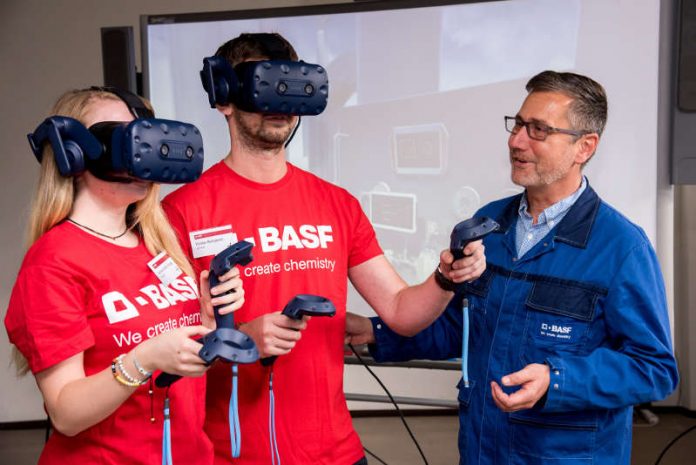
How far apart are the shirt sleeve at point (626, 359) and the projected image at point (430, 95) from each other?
1.20 m

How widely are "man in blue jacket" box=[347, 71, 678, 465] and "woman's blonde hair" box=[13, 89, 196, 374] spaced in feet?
2.10

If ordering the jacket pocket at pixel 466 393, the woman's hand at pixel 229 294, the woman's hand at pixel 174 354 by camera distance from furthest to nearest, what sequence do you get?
the jacket pocket at pixel 466 393 → the woman's hand at pixel 229 294 → the woman's hand at pixel 174 354

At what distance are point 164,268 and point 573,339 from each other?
3.03 feet

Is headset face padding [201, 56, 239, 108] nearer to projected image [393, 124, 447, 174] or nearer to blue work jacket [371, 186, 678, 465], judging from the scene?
blue work jacket [371, 186, 678, 465]

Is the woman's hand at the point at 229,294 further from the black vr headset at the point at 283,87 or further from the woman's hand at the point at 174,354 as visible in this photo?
the black vr headset at the point at 283,87

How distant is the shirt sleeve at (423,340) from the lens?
1.99 meters

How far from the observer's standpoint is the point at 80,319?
4.04 feet

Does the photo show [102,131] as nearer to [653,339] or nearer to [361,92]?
[653,339]

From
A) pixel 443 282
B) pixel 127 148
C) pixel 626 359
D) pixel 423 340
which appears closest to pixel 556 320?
pixel 626 359

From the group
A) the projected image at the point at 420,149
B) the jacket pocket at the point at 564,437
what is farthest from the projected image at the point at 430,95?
the jacket pocket at the point at 564,437

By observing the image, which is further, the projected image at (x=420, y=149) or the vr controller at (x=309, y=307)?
the projected image at (x=420, y=149)

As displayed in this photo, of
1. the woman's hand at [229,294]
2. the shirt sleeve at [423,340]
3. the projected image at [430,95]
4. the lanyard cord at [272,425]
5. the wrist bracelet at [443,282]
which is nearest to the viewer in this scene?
the woman's hand at [229,294]

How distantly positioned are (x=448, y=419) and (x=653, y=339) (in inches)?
133

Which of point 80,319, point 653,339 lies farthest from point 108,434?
point 653,339
